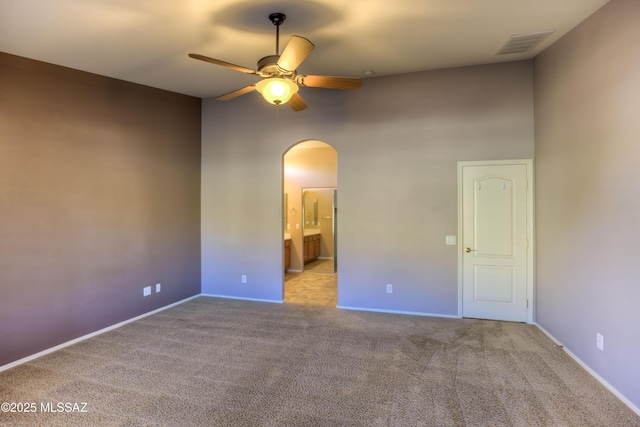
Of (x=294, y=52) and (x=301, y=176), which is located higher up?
(x=294, y=52)

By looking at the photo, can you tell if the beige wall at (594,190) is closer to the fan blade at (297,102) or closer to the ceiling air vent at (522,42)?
the ceiling air vent at (522,42)

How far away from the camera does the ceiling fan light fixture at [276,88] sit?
2.64 metres

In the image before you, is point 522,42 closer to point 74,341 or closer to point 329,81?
point 329,81

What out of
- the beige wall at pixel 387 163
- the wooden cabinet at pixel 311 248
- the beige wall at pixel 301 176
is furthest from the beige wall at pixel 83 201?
the wooden cabinet at pixel 311 248

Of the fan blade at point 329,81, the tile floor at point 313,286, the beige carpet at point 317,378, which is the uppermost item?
the fan blade at point 329,81

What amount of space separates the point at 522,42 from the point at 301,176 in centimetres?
539

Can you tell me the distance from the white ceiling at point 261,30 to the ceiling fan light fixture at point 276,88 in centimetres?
67

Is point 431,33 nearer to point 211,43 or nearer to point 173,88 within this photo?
point 211,43

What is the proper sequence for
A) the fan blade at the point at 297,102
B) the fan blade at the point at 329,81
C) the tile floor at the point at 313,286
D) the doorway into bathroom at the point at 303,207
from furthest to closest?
the doorway into bathroom at the point at 303,207
the tile floor at the point at 313,286
the fan blade at the point at 297,102
the fan blade at the point at 329,81

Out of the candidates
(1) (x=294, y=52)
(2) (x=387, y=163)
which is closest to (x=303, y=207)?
(2) (x=387, y=163)

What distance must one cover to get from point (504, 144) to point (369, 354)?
3.06 metres

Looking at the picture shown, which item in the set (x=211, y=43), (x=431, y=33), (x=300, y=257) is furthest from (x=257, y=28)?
(x=300, y=257)

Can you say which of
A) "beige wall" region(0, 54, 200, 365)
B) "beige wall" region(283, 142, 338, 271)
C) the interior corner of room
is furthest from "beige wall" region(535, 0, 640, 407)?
"beige wall" region(0, 54, 200, 365)

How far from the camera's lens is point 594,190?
2.92 meters
